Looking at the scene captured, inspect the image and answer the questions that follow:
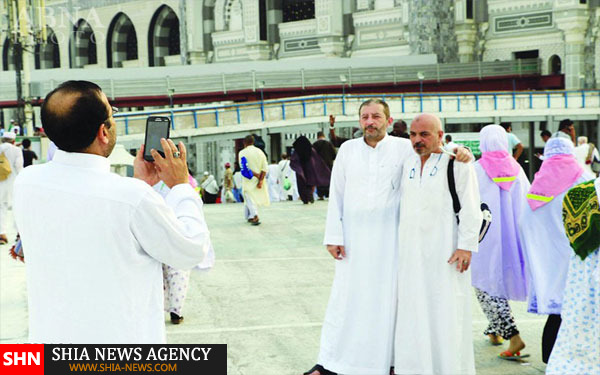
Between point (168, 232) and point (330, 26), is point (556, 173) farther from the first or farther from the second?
point (330, 26)

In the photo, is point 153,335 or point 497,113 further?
point 497,113

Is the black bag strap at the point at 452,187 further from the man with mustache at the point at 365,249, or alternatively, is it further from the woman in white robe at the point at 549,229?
the woman in white robe at the point at 549,229

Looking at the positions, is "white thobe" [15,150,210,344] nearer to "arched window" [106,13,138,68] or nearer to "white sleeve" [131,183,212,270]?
"white sleeve" [131,183,212,270]

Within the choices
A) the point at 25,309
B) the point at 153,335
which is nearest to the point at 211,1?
the point at 25,309

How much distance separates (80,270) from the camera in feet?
7.86

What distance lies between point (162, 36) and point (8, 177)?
35717 millimetres

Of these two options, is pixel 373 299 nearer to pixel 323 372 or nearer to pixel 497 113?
pixel 323 372

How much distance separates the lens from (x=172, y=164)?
2.65m

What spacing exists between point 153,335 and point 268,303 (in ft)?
15.3

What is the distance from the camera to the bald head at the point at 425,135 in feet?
15.3

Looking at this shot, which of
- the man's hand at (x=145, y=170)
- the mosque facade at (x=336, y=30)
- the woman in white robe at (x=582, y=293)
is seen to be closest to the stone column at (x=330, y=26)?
the mosque facade at (x=336, y=30)

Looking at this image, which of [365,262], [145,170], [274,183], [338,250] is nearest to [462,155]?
[365,262]

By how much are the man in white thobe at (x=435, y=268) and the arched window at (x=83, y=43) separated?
159 feet

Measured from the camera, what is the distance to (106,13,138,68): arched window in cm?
4759
